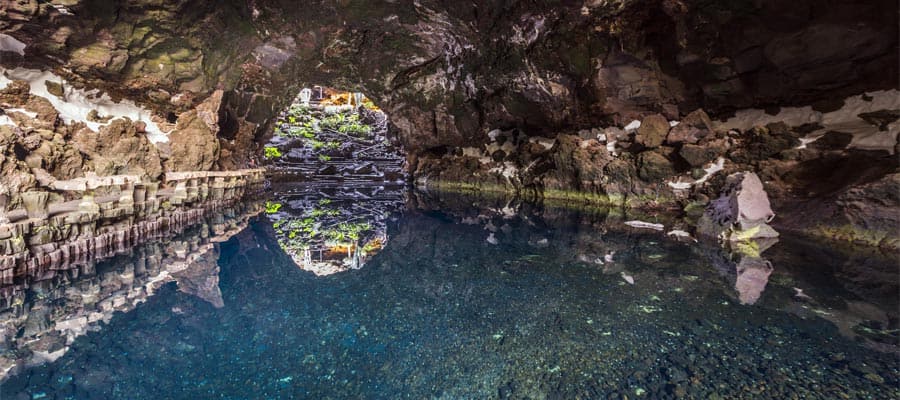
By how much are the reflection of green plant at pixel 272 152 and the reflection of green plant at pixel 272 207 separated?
1042 cm

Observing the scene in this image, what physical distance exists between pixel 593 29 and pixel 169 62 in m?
13.0

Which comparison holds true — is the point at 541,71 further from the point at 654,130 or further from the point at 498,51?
the point at 654,130

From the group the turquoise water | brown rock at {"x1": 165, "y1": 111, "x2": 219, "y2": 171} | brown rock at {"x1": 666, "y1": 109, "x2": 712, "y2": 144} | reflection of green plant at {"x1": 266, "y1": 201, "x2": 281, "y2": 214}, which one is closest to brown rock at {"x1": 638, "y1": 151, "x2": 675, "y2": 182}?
brown rock at {"x1": 666, "y1": 109, "x2": 712, "y2": 144}

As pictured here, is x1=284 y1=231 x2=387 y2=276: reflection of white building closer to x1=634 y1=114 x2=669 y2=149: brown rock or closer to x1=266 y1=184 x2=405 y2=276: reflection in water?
x1=266 y1=184 x2=405 y2=276: reflection in water

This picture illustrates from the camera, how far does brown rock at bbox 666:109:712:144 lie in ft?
40.2

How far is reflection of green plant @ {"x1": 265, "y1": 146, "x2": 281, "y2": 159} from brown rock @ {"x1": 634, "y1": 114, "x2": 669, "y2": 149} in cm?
2329

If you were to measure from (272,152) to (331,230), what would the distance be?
18.7 meters

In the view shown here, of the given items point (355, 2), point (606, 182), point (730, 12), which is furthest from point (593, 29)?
point (355, 2)

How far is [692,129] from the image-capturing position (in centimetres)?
1255

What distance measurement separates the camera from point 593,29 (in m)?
11.2

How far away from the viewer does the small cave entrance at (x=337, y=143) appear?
26.4 m

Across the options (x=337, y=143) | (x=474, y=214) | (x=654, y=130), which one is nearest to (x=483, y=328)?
(x=474, y=214)

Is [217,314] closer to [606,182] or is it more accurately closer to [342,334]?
[342,334]

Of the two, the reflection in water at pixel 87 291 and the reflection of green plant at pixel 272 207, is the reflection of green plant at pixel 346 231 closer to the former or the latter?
the reflection in water at pixel 87 291
